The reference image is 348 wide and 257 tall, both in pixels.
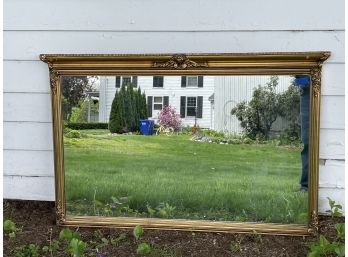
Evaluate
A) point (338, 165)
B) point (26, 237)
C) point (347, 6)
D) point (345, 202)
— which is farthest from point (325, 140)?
point (26, 237)

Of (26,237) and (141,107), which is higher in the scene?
(141,107)

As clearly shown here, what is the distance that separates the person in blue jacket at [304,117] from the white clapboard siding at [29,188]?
1060 mm

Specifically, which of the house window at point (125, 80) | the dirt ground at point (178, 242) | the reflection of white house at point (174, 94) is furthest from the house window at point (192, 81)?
the dirt ground at point (178, 242)

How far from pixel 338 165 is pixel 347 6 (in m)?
0.63

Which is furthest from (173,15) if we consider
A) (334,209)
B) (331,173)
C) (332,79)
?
(334,209)

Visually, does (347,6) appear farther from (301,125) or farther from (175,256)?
(175,256)

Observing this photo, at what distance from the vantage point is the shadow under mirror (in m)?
1.84

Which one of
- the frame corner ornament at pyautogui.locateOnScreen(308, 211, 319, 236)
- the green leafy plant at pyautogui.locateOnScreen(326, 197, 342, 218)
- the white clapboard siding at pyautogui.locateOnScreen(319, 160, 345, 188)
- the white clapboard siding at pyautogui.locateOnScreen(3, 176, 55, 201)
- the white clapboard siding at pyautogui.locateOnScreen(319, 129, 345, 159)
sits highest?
the white clapboard siding at pyautogui.locateOnScreen(319, 129, 345, 159)

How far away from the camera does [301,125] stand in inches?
72.0

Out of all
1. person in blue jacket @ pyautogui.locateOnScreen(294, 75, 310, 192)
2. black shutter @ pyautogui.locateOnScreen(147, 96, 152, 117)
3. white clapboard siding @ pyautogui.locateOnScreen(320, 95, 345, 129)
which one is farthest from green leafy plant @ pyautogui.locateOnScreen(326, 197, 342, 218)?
black shutter @ pyautogui.locateOnScreen(147, 96, 152, 117)

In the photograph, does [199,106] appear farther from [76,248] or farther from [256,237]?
[76,248]

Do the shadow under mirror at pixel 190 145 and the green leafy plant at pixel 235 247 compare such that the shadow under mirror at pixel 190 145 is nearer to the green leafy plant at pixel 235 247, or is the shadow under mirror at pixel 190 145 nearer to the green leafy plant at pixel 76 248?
the green leafy plant at pixel 235 247

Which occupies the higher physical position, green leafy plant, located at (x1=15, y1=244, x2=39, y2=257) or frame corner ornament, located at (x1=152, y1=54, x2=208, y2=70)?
frame corner ornament, located at (x1=152, y1=54, x2=208, y2=70)

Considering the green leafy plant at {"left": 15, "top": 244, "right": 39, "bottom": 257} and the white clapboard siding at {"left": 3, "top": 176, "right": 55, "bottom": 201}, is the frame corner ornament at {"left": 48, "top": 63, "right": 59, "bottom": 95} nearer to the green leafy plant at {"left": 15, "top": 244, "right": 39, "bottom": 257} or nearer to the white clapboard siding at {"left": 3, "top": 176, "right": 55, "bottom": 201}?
the white clapboard siding at {"left": 3, "top": 176, "right": 55, "bottom": 201}
